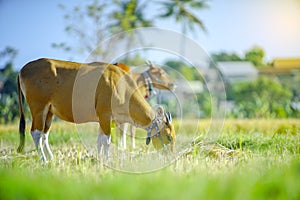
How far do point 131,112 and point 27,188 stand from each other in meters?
2.74

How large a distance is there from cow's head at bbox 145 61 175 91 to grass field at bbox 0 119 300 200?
2.48m

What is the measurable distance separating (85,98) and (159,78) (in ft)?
11.1

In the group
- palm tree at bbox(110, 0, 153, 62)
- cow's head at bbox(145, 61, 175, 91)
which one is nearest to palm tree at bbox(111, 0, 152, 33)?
palm tree at bbox(110, 0, 153, 62)

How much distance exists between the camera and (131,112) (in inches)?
243

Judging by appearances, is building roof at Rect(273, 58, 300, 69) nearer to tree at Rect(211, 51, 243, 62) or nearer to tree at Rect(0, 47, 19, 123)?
tree at Rect(211, 51, 243, 62)

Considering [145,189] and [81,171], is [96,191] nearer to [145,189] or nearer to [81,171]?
[145,189]

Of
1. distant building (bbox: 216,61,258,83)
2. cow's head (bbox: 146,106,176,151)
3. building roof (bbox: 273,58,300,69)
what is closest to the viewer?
cow's head (bbox: 146,106,176,151)

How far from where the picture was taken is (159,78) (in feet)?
30.9

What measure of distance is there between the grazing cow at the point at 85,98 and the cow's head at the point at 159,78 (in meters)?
2.91

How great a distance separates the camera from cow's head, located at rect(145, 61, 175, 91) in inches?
369

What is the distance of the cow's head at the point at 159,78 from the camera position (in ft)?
30.7

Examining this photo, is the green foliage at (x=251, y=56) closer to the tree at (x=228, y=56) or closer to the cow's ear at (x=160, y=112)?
the tree at (x=228, y=56)

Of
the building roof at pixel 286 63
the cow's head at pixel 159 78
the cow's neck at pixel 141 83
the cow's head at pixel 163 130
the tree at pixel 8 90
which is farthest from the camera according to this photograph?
the building roof at pixel 286 63

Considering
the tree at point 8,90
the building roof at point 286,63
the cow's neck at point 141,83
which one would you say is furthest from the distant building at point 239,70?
the cow's neck at point 141,83
